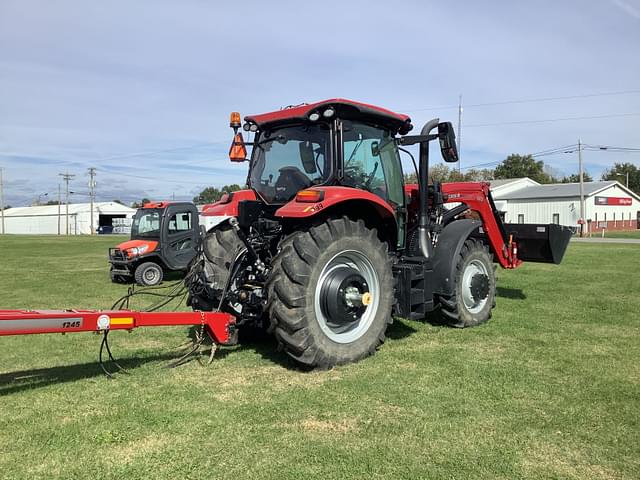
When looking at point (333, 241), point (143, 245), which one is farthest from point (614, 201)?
point (333, 241)

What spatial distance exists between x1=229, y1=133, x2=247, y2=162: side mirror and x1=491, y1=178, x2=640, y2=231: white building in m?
44.5

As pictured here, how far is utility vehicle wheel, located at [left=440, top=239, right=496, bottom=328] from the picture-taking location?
6414 millimetres

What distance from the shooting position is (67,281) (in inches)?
510

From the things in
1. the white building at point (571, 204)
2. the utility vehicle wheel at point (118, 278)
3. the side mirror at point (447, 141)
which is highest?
the white building at point (571, 204)

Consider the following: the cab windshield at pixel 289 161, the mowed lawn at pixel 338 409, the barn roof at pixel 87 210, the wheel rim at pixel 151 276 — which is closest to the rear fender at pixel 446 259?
the mowed lawn at pixel 338 409

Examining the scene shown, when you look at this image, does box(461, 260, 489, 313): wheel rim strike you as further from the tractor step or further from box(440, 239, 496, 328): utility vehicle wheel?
the tractor step

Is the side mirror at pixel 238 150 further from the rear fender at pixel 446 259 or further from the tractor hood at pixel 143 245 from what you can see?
the tractor hood at pixel 143 245

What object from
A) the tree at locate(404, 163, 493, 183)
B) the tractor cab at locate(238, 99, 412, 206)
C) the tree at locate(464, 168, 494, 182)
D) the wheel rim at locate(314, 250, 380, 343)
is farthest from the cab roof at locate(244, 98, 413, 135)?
the tree at locate(464, 168, 494, 182)

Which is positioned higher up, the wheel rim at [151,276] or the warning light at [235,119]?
the warning light at [235,119]

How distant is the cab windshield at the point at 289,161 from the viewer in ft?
17.1

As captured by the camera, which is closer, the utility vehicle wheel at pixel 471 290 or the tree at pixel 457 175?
the utility vehicle wheel at pixel 471 290

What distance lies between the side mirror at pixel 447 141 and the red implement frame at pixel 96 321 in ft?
10.0

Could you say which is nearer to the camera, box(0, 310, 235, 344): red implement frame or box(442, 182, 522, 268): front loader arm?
box(0, 310, 235, 344): red implement frame

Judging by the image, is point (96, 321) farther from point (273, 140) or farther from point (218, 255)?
point (273, 140)
